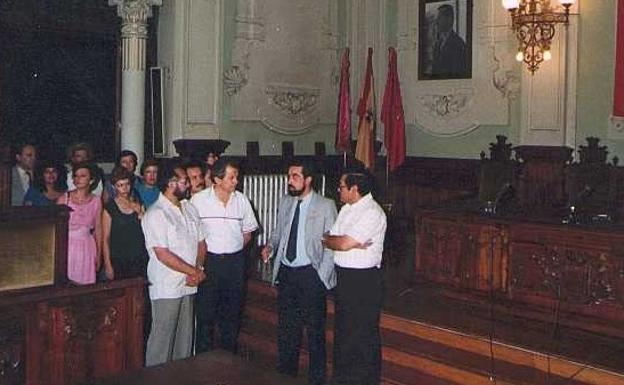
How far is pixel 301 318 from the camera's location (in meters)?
4.91

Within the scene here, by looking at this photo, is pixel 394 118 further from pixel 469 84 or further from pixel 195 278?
pixel 195 278

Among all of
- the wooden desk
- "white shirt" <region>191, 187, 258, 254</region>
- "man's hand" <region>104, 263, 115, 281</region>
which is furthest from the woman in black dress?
the wooden desk

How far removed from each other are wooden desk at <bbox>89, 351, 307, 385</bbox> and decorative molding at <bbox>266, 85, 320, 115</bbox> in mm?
6701

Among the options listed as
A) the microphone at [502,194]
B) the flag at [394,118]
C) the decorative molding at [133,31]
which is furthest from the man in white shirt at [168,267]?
the flag at [394,118]

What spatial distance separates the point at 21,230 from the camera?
366cm

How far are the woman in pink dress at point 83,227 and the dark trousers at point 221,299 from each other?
0.70 meters

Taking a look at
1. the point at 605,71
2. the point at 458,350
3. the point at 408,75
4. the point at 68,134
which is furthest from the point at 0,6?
the point at 605,71

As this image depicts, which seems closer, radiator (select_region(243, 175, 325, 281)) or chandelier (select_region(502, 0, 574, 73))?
chandelier (select_region(502, 0, 574, 73))

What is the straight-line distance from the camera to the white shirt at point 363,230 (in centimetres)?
451

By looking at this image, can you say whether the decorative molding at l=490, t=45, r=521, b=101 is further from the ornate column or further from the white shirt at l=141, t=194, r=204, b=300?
the white shirt at l=141, t=194, r=204, b=300

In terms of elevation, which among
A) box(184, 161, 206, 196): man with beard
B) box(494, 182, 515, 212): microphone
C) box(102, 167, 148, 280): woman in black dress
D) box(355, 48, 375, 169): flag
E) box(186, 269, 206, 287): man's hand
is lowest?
box(186, 269, 206, 287): man's hand

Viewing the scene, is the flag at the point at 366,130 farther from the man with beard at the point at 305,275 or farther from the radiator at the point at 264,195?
the man with beard at the point at 305,275

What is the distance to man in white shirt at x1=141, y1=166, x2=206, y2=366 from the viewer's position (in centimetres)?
455

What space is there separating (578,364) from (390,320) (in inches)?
54.4
